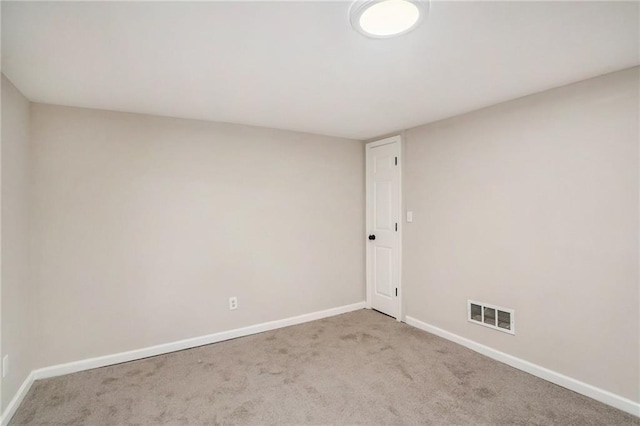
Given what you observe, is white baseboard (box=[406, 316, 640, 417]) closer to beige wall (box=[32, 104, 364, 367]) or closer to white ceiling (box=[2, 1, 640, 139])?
beige wall (box=[32, 104, 364, 367])

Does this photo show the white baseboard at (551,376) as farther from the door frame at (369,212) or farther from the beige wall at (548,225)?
the door frame at (369,212)

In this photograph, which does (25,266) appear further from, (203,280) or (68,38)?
(68,38)

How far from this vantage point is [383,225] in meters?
3.85

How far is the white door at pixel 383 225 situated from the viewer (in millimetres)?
3650

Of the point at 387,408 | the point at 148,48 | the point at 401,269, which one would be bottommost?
the point at 387,408

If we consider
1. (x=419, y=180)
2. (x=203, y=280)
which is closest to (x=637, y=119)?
(x=419, y=180)

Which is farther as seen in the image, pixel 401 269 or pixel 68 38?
pixel 401 269

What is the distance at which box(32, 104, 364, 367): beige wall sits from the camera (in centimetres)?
254

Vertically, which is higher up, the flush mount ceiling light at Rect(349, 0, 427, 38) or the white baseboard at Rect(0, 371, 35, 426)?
the flush mount ceiling light at Rect(349, 0, 427, 38)

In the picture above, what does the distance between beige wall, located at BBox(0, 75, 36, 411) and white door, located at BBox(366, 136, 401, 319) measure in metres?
3.32

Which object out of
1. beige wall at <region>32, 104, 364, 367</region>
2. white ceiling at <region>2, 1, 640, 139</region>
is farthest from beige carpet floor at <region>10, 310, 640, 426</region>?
white ceiling at <region>2, 1, 640, 139</region>

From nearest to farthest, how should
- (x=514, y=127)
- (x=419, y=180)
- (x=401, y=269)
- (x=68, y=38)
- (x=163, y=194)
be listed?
(x=68, y=38)
(x=514, y=127)
(x=163, y=194)
(x=419, y=180)
(x=401, y=269)

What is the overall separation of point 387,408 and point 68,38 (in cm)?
282

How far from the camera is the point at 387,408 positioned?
2.06 metres
